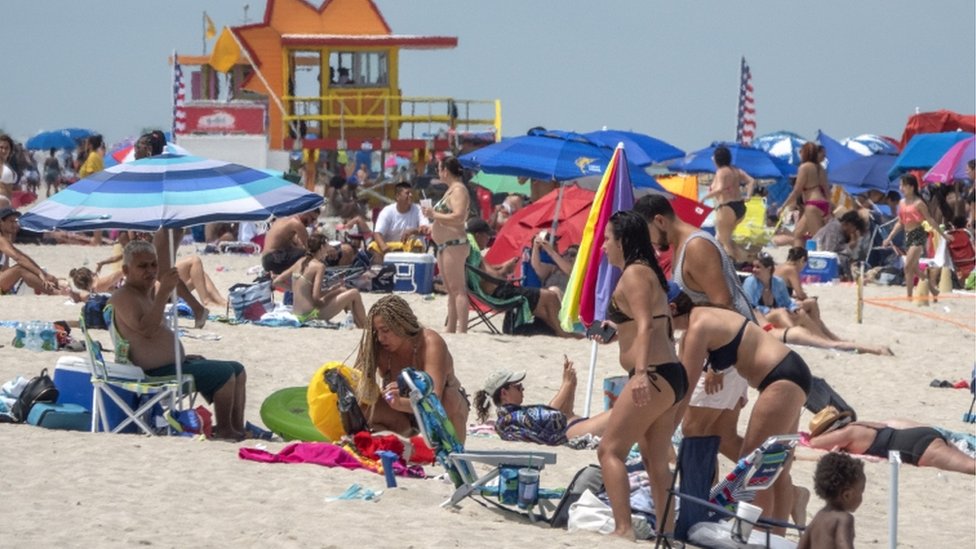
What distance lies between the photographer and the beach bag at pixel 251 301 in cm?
1247

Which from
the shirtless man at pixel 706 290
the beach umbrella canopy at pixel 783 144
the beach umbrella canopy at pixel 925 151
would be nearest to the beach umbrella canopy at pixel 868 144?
the beach umbrella canopy at pixel 783 144

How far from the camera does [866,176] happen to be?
80.9 feet

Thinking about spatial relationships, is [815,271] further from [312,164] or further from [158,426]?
[312,164]

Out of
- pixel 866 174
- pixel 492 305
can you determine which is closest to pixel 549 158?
pixel 492 305

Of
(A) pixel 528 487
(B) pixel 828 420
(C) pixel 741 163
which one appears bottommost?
(B) pixel 828 420

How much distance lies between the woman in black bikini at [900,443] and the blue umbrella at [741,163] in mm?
17002

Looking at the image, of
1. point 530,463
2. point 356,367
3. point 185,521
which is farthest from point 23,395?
point 530,463

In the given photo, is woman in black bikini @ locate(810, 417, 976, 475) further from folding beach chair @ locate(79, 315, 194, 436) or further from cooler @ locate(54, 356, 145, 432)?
cooler @ locate(54, 356, 145, 432)

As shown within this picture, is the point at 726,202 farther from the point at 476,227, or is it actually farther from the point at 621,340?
the point at 621,340

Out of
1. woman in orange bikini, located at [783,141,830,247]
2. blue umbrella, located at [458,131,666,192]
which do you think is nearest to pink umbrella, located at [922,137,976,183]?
woman in orange bikini, located at [783,141,830,247]

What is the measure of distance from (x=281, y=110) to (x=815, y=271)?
1567 cm

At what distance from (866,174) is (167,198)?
60.3 ft

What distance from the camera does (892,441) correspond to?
28.2 feet

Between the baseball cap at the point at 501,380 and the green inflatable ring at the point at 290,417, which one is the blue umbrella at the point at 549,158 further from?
the green inflatable ring at the point at 290,417
